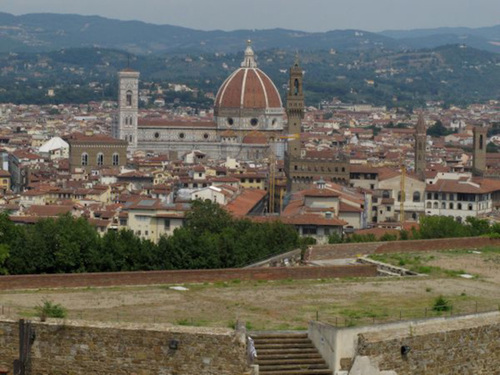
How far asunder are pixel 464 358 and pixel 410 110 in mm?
181638

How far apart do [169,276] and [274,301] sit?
5.85 feet

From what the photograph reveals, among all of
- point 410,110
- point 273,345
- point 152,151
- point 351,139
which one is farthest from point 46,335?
point 410,110

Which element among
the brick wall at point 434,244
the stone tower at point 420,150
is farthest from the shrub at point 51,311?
the stone tower at point 420,150

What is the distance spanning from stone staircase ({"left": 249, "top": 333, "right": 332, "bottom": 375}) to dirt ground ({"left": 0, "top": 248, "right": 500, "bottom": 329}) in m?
0.64

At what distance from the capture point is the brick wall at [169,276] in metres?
15.4

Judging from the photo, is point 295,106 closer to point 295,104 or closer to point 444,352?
point 295,104

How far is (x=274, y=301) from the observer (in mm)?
14555

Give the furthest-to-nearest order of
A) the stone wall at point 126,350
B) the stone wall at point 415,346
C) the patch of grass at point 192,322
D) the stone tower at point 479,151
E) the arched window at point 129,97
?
the arched window at point 129,97 < the stone tower at point 479,151 < the patch of grass at point 192,322 < the stone wall at point 415,346 < the stone wall at point 126,350

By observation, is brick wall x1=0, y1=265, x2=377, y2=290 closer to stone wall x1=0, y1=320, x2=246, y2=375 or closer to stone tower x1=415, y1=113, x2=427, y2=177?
stone wall x1=0, y1=320, x2=246, y2=375

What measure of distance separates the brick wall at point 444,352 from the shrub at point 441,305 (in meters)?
1.81

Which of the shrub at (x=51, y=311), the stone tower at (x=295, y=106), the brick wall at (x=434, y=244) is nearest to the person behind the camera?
the shrub at (x=51, y=311)

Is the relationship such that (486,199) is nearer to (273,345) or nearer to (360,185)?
(360,185)

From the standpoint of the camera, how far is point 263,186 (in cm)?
6638

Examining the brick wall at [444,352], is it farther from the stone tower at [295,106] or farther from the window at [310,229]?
the stone tower at [295,106]
